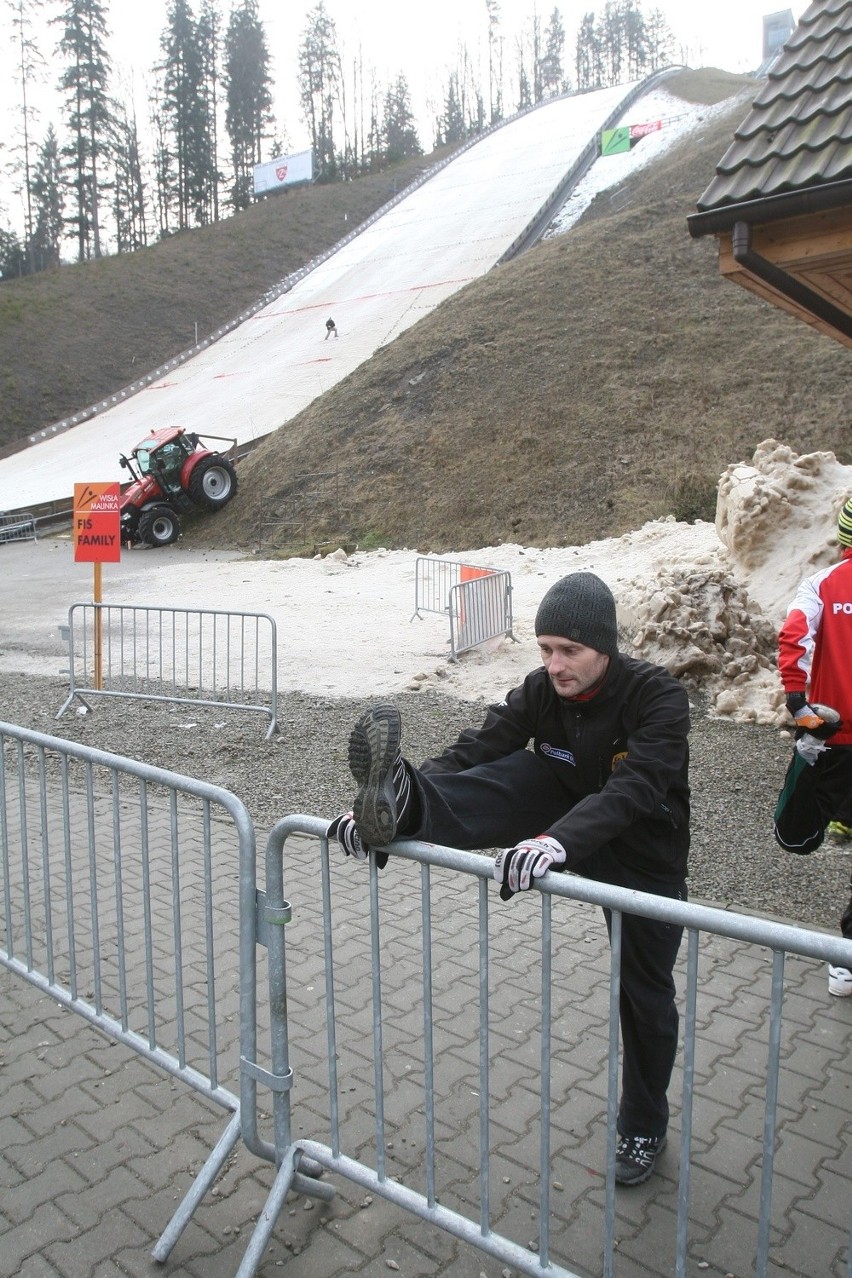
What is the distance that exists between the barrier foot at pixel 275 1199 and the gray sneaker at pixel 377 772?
1056 mm

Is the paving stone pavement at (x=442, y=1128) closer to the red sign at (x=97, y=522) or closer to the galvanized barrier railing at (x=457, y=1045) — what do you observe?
the galvanized barrier railing at (x=457, y=1045)

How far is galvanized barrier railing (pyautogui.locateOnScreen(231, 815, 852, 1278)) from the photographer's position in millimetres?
2076

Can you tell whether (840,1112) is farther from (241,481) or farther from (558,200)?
(558,200)

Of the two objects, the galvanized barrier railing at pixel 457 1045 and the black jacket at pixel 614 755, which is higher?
the black jacket at pixel 614 755

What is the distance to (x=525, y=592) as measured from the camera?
1644 cm

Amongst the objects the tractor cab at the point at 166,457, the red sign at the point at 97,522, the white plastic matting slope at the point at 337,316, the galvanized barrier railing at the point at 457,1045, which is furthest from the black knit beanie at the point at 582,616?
the white plastic matting slope at the point at 337,316

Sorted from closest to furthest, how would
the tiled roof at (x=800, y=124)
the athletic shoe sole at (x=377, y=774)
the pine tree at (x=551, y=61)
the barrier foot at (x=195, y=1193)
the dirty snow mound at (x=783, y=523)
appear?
the athletic shoe sole at (x=377, y=774) < the barrier foot at (x=195, y=1193) < the tiled roof at (x=800, y=124) < the dirty snow mound at (x=783, y=523) < the pine tree at (x=551, y=61)

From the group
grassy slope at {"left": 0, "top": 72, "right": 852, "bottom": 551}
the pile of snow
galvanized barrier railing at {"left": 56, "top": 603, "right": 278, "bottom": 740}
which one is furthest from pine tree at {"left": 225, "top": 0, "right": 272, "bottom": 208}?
galvanized barrier railing at {"left": 56, "top": 603, "right": 278, "bottom": 740}

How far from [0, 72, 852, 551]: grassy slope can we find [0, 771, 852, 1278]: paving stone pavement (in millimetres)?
16393

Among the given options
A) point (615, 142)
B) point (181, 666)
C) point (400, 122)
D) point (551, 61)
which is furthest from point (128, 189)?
point (181, 666)

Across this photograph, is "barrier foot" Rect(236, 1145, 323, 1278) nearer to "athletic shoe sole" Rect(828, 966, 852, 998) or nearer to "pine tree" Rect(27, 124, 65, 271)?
"athletic shoe sole" Rect(828, 966, 852, 998)

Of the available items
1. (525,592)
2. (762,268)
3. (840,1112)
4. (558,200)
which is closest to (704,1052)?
(840,1112)

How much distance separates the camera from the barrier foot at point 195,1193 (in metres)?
2.70

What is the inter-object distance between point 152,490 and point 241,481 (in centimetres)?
328
